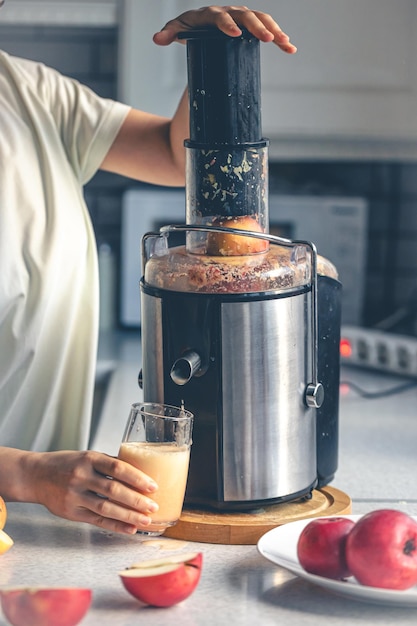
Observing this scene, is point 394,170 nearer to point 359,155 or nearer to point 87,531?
point 359,155

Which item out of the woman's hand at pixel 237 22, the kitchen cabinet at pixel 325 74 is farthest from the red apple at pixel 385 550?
the kitchen cabinet at pixel 325 74

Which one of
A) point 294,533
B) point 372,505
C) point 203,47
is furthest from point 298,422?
point 203,47

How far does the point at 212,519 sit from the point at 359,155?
1.46 meters

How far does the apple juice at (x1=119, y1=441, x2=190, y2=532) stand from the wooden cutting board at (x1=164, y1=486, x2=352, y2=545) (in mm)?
35

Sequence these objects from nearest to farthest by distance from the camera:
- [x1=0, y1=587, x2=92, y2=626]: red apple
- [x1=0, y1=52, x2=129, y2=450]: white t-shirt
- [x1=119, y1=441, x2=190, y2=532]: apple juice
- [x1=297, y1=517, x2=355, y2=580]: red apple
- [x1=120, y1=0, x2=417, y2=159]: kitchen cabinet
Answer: [x1=0, y1=587, x2=92, y2=626]: red apple, [x1=297, y1=517, x2=355, y2=580]: red apple, [x1=119, y1=441, x2=190, y2=532]: apple juice, [x1=0, y1=52, x2=129, y2=450]: white t-shirt, [x1=120, y1=0, x2=417, y2=159]: kitchen cabinet

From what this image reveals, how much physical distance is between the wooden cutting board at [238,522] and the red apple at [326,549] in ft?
0.46

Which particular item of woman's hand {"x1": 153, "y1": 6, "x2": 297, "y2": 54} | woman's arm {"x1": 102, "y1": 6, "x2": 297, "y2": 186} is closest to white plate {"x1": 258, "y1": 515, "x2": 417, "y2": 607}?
woman's hand {"x1": 153, "y1": 6, "x2": 297, "y2": 54}

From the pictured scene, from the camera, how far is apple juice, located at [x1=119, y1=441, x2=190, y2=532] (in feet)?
3.67

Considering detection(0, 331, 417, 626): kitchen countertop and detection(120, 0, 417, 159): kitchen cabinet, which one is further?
detection(120, 0, 417, 159): kitchen cabinet

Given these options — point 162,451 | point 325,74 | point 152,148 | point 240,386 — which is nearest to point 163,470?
point 162,451

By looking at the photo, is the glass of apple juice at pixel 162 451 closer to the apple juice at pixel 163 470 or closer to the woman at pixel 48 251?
the apple juice at pixel 163 470

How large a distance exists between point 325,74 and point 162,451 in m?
1.42

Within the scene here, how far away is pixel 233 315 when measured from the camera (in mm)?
1144

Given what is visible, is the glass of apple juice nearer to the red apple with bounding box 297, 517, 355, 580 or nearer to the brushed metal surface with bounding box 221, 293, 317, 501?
the brushed metal surface with bounding box 221, 293, 317, 501
